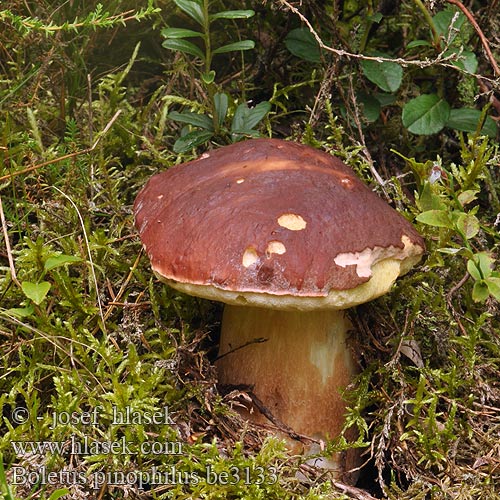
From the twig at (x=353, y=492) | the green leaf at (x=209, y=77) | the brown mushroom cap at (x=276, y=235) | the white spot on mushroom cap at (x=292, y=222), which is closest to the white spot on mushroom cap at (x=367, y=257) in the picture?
the brown mushroom cap at (x=276, y=235)

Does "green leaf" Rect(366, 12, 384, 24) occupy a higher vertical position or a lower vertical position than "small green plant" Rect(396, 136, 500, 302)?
higher

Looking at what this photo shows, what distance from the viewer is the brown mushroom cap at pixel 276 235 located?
150 centimetres

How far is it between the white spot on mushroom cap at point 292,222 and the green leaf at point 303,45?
1.10 meters

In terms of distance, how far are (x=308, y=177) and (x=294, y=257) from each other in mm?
295

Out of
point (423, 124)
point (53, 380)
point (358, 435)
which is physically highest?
point (423, 124)

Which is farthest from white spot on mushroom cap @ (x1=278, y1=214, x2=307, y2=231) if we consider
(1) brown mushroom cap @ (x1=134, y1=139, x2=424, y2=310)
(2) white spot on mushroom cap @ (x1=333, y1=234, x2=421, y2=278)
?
(2) white spot on mushroom cap @ (x1=333, y1=234, x2=421, y2=278)

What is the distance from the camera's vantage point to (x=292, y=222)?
157 centimetres

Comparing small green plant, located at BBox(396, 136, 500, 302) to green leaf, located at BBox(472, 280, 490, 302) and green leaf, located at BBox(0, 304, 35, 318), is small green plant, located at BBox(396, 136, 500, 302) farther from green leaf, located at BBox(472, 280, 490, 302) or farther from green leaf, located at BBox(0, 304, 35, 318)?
green leaf, located at BBox(0, 304, 35, 318)

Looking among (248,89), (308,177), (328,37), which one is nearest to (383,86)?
(328,37)

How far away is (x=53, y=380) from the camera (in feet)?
5.78

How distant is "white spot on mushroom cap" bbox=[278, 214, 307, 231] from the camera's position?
156 centimetres

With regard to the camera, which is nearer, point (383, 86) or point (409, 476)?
point (409, 476)

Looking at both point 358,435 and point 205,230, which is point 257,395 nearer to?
point 358,435

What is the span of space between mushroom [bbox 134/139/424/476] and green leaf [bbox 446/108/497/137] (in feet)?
2.56
